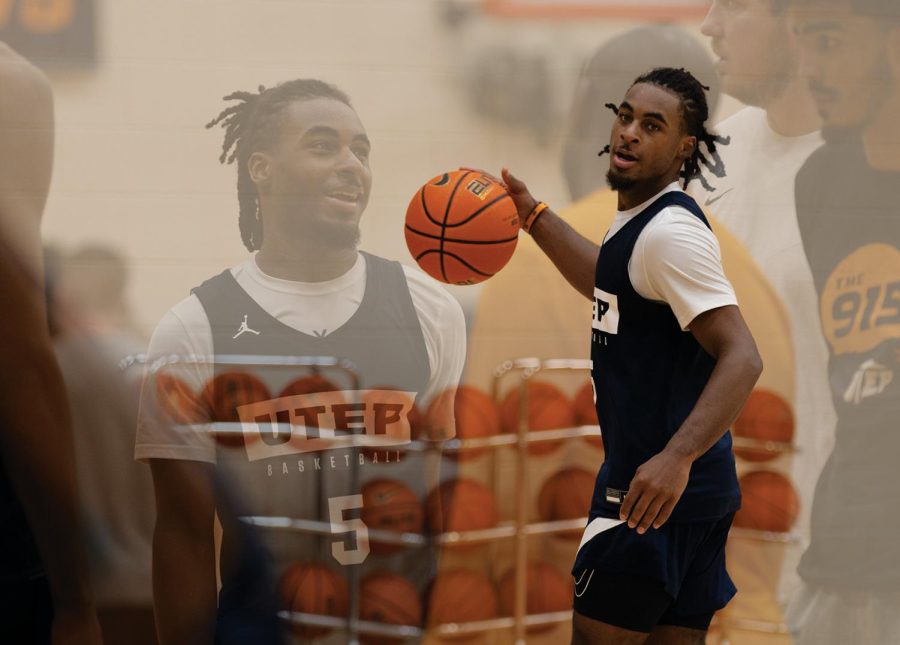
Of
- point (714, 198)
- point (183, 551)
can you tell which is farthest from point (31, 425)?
point (714, 198)

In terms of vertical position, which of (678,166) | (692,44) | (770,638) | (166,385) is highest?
(692,44)

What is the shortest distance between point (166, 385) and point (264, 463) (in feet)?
1.43

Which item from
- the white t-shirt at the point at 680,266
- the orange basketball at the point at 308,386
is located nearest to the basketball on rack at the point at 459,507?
the orange basketball at the point at 308,386

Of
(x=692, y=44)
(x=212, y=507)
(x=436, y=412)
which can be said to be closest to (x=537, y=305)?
(x=436, y=412)

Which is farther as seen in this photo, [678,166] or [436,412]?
[436,412]

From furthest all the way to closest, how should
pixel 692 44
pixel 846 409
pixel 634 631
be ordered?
pixel 846 409, pixel 692 44, pixel 634 631

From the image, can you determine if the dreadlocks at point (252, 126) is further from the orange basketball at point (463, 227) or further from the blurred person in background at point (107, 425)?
the orange basketball at point (463, 227)

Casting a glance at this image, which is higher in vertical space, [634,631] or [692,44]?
[692,44]

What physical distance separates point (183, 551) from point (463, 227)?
153cm

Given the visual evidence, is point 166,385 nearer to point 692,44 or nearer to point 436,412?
point 436,412

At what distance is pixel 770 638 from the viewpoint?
437cm

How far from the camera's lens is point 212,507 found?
3943 millimetres

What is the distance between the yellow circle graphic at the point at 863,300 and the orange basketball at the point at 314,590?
2.09m

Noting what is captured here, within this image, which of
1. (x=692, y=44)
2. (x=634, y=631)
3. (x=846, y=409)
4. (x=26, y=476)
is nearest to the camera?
(x=634, y=631)
